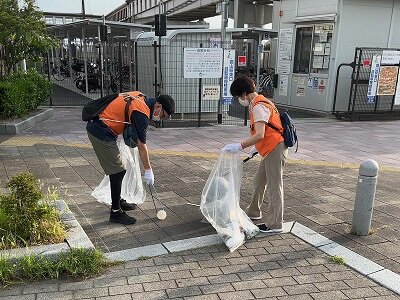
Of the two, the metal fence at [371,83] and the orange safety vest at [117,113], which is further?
the metal fence at [371,83]

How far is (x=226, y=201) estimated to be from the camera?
3.99 m

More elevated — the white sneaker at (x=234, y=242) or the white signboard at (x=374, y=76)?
the white signboard at (x=374, y=76)

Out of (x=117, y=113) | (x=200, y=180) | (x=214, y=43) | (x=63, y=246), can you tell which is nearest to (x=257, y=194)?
(x=200, y=180)

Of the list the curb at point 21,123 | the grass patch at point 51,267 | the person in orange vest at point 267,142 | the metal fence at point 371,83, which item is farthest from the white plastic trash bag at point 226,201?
the metal fence at point 371,83

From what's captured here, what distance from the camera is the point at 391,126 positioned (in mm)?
10977

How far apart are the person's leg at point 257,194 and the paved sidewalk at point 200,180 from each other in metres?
0.42

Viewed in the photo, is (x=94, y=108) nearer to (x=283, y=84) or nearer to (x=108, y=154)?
(x=108, y=154)

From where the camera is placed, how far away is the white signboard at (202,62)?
945 centimetres

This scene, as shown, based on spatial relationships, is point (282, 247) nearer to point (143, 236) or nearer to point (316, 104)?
point (143, 236)

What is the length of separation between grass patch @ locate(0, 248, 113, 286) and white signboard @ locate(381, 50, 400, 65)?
33.9 ft

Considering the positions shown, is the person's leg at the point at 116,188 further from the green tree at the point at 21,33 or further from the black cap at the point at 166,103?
the green tree at the point at 21,33

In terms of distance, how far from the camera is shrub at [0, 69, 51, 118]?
857cm

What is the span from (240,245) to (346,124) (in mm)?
8228

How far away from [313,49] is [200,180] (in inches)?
315
